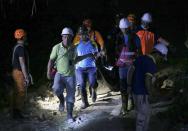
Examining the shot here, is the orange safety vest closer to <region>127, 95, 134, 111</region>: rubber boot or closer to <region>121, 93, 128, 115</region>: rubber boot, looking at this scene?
<region>121, 93, 128, 115</region>: rubber boot

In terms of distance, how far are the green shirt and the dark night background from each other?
20.3ft

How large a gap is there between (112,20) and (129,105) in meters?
6.69

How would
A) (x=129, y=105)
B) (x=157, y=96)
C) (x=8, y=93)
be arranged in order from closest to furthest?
1. (x=129, y=105)
2. (x=157, y=96)
3. (x=8, y=93)

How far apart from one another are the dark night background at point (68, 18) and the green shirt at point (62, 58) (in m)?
6.20

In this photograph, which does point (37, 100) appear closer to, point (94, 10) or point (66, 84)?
point (66, 84)

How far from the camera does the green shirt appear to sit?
9.93 metres

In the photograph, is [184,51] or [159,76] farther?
[184,51]

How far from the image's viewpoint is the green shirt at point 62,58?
9.93m

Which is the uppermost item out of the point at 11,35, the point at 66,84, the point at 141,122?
the point at 11,35

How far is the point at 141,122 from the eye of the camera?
8.68 meters

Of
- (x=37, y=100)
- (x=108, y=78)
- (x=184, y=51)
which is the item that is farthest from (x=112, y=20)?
(x=37, y=100)

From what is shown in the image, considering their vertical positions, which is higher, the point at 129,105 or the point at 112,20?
the point at 112,20

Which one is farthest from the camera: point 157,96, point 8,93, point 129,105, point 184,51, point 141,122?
point 184,51

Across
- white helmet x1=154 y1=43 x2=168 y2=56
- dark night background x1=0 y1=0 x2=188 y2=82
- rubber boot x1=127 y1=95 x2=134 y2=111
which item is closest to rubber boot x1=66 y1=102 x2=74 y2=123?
rubber boot x1=127 y1=95 x2=134 y2=111
